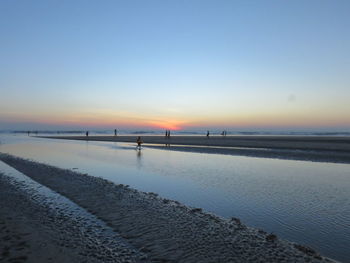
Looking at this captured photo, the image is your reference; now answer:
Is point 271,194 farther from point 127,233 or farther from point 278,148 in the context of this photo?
point 278,148

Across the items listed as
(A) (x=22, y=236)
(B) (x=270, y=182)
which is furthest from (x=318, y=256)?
(B) (x=270, y=182)

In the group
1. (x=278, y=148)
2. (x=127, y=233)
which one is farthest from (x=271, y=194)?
(x=278, y=148)

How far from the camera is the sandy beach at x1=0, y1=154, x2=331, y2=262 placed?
668cm

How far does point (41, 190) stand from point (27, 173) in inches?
231

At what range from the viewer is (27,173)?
1867 cm

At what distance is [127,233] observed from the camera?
26.7 ft

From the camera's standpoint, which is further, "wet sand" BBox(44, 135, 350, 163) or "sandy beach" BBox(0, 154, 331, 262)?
"wet sand" BBox(44, 135, 350, 163)

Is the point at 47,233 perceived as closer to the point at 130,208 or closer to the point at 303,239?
the point at 130,208

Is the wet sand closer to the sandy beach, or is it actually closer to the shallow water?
the shallow water

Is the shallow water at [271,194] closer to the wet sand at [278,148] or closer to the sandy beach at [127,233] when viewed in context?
the sandy beach at [127,233]

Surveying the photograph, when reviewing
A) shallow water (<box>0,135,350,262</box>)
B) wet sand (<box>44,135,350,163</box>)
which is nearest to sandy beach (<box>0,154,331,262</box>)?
shallow water (<box>0,135,350,262</box>)

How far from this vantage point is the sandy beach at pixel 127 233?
6.68 metres

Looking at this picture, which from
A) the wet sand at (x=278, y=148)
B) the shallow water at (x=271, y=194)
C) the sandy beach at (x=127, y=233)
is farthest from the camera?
the wet sand at (x=278, y=148)

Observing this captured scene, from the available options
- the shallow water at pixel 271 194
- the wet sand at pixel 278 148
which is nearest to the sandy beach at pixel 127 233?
the shallow water at pixel 271 194
